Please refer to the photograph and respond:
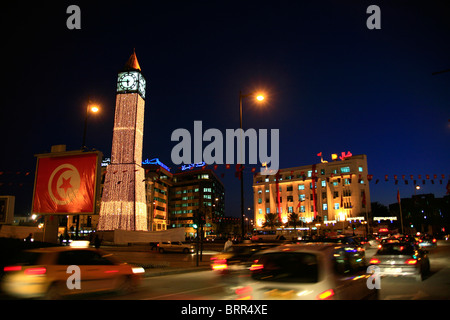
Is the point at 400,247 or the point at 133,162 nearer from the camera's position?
the point at 400,247

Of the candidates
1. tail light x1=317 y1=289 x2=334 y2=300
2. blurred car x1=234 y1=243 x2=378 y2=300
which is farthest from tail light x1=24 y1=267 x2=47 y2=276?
tail light x1=317 y1=289 x2=334 y2=300

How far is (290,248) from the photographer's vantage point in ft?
22.4

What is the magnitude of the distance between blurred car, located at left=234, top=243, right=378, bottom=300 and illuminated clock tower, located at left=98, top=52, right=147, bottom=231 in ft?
137

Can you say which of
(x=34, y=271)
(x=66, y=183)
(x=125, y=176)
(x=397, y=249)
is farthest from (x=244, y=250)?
(x=125, y=176)

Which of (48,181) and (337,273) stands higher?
(48,181)

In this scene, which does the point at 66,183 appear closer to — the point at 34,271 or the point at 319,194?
the point at 34,271

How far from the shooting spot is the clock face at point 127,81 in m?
51.1

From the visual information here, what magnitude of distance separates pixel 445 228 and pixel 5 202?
96322 mm

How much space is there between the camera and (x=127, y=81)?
169 ft

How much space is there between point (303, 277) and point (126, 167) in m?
45.3

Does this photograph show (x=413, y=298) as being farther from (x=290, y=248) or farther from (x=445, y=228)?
(x=445, y=228)

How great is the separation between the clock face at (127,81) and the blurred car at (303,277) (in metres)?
→ 48.3
